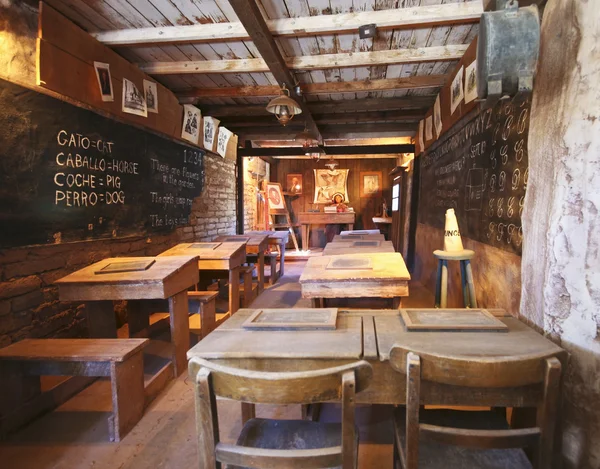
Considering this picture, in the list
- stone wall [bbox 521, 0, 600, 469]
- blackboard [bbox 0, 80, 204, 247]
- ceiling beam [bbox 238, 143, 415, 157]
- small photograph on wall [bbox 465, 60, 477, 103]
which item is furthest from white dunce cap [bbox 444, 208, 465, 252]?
ceiling beam [bbox 238, 143, 415, 157]

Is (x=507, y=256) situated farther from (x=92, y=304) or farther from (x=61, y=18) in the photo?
(x=61, y=18)

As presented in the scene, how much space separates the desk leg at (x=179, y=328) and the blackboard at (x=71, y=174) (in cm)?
120

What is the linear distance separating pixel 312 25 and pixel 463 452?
3.35 meters

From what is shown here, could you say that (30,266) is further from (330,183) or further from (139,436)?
(330,183)

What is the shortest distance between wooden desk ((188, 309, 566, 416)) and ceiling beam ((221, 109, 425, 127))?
200 inches

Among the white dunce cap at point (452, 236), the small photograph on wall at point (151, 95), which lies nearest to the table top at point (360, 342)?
the white dunce cap at point (452, 236)

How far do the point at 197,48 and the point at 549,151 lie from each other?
139 inches

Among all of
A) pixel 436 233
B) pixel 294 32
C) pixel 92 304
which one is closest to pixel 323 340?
pixel 92 304

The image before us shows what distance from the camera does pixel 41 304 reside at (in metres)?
2.84

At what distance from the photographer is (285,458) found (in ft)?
3.51

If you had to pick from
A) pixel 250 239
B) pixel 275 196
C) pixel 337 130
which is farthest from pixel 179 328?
pixel 275 196

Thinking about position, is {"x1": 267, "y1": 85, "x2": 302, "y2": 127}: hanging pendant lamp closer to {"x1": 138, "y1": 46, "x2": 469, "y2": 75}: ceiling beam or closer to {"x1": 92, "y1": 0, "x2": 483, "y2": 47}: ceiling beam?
{"x1": 138, "y1": 46, "x2": 469, "y2": 75}: ceiling beam

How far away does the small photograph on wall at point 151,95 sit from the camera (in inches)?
163

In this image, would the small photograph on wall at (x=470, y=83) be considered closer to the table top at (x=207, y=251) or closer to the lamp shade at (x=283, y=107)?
the lamp shade at (x=283, y=107)
